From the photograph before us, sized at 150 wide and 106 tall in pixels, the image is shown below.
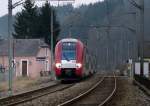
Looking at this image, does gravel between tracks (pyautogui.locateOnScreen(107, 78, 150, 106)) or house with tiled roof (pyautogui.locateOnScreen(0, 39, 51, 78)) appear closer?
gravel between tracks (pyautogui.locateOnScreen(107, 78, 150, 106))

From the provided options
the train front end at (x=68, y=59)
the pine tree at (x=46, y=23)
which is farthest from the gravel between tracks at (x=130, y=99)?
the pine tree at (x=46, y=23)

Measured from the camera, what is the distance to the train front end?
45.3m

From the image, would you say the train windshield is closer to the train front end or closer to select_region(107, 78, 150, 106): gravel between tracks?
the train front end

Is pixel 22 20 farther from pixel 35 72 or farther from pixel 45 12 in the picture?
pixel 35 72

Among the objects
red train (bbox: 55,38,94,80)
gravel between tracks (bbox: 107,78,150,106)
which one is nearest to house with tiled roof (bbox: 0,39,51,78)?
red train (bbox: 55,38,94,80)

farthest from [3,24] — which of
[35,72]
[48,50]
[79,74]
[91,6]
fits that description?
[79,74]

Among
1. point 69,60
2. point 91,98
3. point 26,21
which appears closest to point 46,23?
point 26,21

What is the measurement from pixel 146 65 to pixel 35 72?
40694 mm

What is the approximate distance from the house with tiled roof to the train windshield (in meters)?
37.9

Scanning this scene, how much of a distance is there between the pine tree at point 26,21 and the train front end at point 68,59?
212 ft

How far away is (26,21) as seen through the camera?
370 feet

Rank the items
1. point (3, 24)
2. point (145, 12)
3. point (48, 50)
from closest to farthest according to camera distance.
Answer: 1. point (145, 12)
2. point (48, 50)
3. point (3, 24)

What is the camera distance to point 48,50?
9488cm

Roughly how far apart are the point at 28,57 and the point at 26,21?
2640 centimetres
